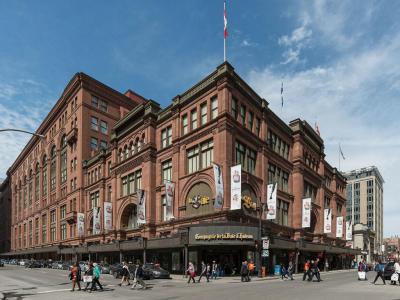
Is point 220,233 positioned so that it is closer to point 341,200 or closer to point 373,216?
→ point 341,200

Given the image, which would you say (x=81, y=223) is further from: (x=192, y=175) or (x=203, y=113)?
(x=203, y=113)

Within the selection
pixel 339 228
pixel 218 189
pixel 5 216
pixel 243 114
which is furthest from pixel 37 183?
pixel 218 189

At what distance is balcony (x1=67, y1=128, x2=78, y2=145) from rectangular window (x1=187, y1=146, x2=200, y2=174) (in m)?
38.1

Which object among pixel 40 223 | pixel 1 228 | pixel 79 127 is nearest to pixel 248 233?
pixel 79 127

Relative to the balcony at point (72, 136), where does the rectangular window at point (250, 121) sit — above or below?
below

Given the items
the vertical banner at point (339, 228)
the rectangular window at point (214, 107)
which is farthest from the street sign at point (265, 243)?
the vertical banner at point (339, 228)

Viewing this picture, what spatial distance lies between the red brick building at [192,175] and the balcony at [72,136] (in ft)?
1.32

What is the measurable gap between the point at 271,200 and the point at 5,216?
134893 millimetres

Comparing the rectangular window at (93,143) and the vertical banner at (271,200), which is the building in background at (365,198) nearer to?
the rectangular window at (93,143)

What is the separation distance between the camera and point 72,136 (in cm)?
7681

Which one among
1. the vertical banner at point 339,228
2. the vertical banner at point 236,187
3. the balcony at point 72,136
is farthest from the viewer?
the balcony at point 72,136

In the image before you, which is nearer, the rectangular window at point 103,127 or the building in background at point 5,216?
the rectangular window at point 103,127

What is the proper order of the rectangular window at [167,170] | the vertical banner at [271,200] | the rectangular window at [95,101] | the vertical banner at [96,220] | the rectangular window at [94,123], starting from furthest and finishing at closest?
the rectangular window at [95,101]
the rectangular window at [94,123]
the vertical banner at [96,220]
the rectangular window at [167,170]
the vertical banner at [271,200]

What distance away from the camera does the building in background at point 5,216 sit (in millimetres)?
143375
